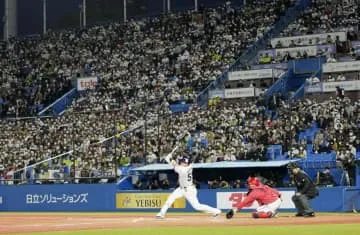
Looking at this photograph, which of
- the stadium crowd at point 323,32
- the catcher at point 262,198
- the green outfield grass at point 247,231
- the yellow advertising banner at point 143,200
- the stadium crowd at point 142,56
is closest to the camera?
the green outfield grass at point 247,231

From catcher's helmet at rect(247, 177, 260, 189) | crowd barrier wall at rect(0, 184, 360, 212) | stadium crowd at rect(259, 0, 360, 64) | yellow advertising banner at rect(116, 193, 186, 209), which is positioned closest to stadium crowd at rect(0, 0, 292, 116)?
stadium crowd at rect(259, 0, 360, 64)

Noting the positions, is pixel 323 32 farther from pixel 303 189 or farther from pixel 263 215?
pixel 263 215

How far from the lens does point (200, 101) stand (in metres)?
48.2

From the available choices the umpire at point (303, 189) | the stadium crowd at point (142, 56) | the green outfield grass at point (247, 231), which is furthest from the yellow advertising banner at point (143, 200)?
the green outfield grass at point (247, 231)

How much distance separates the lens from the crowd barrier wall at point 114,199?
34.4m

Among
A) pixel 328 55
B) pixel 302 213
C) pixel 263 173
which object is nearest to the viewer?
pixel 302 213

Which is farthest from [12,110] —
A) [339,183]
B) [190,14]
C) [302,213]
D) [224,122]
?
[302,213]

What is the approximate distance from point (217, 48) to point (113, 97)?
23.2 ft

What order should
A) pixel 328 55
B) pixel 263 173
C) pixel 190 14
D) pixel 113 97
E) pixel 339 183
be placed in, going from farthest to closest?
1. pixel 190 14
2. pixel 113 97
3. pixel 328 55
4. pixel 263 173
5. pixel 339 183

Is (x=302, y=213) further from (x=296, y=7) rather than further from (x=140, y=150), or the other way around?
(x=296, y=7)

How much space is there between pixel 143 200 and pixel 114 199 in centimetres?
197

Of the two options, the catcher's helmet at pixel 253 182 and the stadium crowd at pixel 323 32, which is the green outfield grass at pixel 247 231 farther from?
the stadium crowd at pixel 323 32

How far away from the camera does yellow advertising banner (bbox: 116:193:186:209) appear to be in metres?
38.8

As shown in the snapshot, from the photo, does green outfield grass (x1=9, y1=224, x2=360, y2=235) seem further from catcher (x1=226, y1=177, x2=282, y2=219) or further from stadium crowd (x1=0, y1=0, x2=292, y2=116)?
stadium crowd (x1=0, y1=0, x2=292, y2=116)
